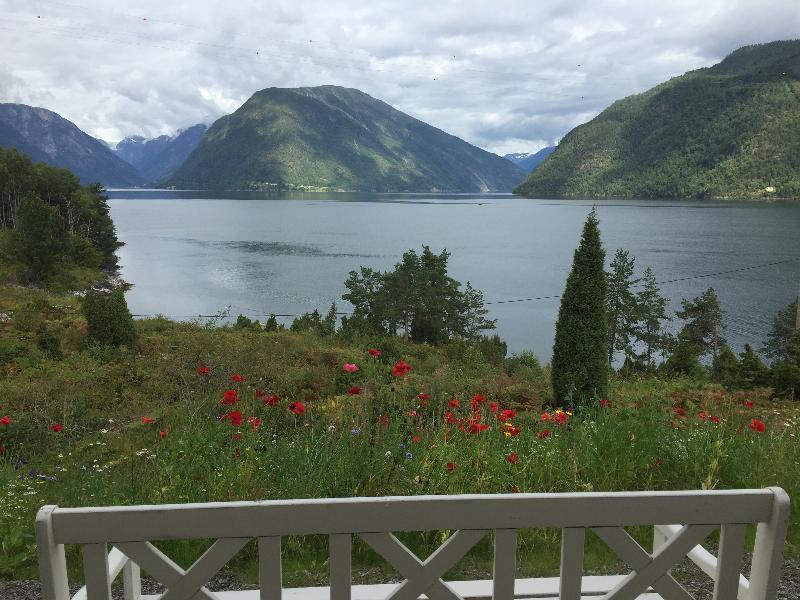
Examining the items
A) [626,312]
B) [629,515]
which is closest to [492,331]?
[626,312]

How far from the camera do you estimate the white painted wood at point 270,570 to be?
4.82ft

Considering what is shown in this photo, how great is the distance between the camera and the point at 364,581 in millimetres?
2826

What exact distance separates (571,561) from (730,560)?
0.47 m

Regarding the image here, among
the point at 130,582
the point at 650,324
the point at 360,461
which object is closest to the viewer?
the point at 130,582

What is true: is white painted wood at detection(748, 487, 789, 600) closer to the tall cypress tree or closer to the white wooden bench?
the white wooden bench

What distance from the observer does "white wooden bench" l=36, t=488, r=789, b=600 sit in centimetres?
143

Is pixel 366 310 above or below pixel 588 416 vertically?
below

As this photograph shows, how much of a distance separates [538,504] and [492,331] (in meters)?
38.9

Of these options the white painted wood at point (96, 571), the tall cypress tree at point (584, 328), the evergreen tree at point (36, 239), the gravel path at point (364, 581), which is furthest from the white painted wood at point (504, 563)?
the evergreen tree at point (36, 239)

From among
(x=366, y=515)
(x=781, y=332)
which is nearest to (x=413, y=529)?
(x=366, y=515)

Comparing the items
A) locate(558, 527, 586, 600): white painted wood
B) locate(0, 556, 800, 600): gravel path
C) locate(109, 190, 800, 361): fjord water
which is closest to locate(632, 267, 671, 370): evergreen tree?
locate(109, 190, 800, 361): fjord water

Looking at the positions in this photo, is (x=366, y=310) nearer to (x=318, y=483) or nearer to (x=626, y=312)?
(x=626, y=312)

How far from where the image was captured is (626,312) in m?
37.4

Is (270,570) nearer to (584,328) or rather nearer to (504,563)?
(504,563)
